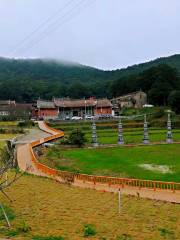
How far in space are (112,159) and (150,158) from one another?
313 cm

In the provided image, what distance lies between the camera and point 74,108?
83.4 m

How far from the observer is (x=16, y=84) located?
10812 cm

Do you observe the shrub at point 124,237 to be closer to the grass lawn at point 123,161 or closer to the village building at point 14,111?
the grass lawn at point 123,161

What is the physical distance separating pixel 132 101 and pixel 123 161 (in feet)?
204

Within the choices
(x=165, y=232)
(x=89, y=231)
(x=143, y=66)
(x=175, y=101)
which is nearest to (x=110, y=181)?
(x=165, y=232)

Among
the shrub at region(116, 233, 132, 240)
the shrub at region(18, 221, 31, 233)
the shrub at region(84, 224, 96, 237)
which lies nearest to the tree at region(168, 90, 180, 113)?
the shrub at region(84, 224, 96, 237)

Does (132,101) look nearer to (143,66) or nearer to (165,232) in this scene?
(143,66)

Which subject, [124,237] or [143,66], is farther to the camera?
[143,66]

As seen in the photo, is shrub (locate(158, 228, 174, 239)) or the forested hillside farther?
the forested hillside

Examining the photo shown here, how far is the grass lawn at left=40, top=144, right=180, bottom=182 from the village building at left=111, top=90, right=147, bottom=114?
49930mm

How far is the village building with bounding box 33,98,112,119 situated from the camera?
81.1 m

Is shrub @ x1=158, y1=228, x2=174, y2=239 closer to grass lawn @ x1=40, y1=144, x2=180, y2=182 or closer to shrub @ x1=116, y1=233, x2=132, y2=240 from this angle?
shrub @ x1=116, y1=233, x2=132, y2=240

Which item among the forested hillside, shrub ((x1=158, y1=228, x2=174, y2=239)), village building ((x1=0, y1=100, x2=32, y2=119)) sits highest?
the forested hillside

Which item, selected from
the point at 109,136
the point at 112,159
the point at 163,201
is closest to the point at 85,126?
the point at 109,136
